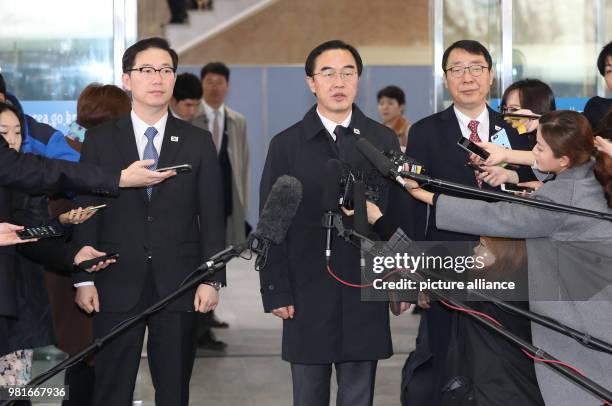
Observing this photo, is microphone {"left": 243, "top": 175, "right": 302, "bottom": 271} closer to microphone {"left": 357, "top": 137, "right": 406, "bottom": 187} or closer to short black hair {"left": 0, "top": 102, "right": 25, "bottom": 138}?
microphone {"left": 357, "top": 137, "right": 406, "bottom": 187}

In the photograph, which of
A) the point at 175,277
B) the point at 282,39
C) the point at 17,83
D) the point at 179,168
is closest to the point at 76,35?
the point at 17,83

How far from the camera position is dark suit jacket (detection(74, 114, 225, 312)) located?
377cm

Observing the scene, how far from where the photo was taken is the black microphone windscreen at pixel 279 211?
9.63 ft

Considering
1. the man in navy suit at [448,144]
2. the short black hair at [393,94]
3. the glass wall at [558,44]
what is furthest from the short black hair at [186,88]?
the man in navy suit at [448,144]

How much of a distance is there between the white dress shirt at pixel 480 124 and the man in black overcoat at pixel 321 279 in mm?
461

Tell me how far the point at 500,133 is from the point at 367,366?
45.2 inches

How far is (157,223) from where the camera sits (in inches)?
149

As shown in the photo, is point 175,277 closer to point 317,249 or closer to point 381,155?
point 317,249

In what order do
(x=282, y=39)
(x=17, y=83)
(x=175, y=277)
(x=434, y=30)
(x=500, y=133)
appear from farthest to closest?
(x=282, y=39) < (x=434, y=30) < (x=17, y=83) < (x=500, y=133) < (x=175, y=277)

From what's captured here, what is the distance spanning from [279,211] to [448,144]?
1431 mm

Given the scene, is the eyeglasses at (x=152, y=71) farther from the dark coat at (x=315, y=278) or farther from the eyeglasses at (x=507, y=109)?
the eyeglasses at (x=507, y=109)

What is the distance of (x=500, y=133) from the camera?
420 centimetres

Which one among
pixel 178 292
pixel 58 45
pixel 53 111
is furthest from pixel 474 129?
pixel 58 45

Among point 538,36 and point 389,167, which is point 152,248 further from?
point 538,36
